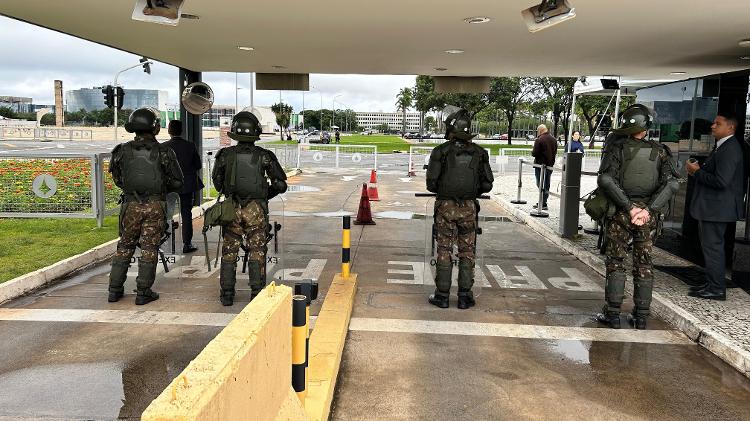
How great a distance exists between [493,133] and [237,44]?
116 m

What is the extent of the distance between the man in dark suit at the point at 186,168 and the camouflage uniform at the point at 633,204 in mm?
5612

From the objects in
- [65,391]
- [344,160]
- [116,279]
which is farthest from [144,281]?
[344,160]

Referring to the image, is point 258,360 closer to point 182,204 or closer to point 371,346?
point 371,346

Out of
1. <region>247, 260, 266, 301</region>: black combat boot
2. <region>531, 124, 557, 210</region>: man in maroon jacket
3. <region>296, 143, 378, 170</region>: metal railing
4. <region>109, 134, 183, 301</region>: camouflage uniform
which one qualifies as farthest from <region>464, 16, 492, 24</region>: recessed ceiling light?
<region>296, 143, 378, 170</region>: metal railing

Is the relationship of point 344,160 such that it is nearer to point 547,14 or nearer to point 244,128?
point 244,128

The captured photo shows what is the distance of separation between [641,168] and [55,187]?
31.2 feet

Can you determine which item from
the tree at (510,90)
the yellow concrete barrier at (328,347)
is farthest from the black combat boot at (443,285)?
the tree at (510,90)

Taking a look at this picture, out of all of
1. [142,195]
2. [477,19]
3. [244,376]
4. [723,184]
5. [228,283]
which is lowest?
[228,283]

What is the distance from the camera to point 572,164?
9859 mm

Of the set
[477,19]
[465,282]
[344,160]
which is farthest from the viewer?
[344,160]

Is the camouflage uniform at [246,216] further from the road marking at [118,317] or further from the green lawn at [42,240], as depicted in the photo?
the green lawn at [42,240]

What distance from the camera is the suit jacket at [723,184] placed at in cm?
605

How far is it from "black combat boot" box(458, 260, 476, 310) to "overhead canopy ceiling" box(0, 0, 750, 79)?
260 cm

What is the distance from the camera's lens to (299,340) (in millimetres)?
2803
